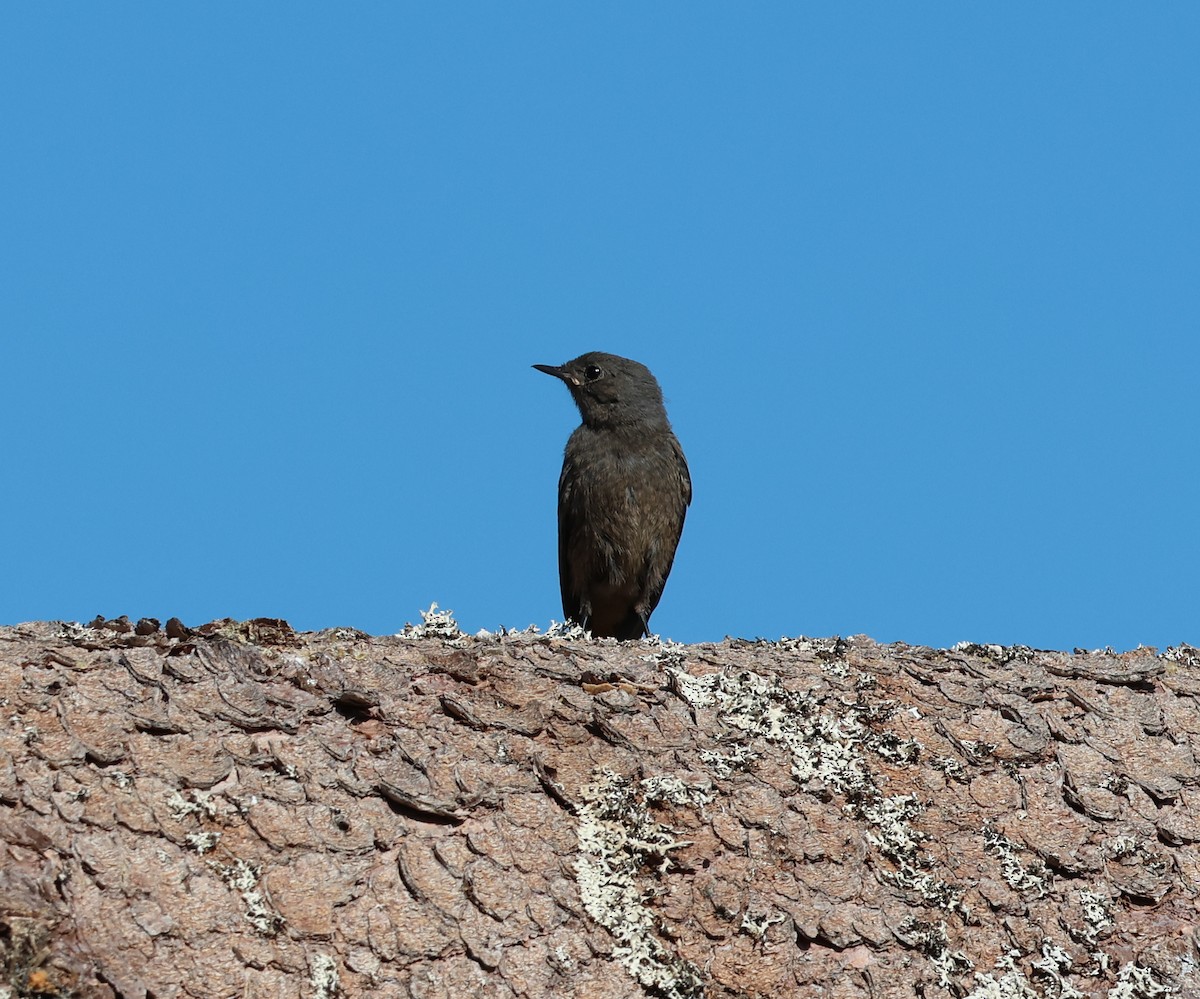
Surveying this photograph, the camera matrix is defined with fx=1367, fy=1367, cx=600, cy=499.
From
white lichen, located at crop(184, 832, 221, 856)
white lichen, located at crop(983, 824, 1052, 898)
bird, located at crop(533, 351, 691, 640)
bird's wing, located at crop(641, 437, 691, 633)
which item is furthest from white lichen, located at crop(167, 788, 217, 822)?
bird's wing, located at crop(641, 437, 691, 633)

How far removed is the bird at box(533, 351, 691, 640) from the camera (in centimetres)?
899

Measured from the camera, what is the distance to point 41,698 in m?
3.34

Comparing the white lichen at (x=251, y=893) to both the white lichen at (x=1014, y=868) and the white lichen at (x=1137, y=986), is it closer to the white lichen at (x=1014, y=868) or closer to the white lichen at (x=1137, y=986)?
the white lichen at (x=1014, y=868)

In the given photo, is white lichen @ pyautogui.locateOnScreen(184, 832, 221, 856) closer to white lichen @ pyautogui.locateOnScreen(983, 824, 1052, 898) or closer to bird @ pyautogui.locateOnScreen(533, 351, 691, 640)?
white lichen @ pyautogui.locateOnScreen(983, 824, 1052, 898)

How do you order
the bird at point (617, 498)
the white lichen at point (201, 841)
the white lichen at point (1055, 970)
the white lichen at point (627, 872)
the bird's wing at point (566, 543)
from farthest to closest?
the bird's wing at point (566, 543), the bird at point (617, 498), the white lichen at point (1055, 970), the white lichen at point (627, 872), the white lichen at point (201, 841)

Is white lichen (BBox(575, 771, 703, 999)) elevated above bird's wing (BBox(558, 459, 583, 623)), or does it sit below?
below

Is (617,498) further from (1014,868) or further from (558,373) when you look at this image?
Result: (1014,868)

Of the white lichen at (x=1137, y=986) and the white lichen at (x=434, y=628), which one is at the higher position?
the white lichen at (x=434, y=628)

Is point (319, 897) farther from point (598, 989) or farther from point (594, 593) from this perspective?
point (594, 593)

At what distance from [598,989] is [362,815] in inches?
27.5

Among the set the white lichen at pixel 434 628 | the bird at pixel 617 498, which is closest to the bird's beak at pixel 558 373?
the bird at pixel 617 498

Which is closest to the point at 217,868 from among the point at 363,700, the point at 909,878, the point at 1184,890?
the point at 363,700

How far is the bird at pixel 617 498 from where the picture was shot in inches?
354

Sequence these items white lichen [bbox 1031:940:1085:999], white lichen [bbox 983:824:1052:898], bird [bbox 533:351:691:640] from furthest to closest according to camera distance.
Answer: bird [bbox 533:351:691:640], white lichen [bbox 983:824:1052:898], white lichen [bbox 1031:940:1085:999]
